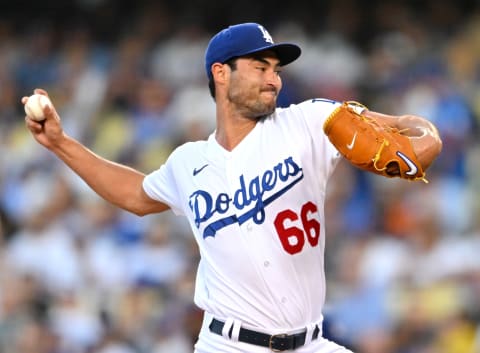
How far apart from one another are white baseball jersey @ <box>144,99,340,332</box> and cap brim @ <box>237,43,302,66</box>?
0.23m

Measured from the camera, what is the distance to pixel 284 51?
4449mm

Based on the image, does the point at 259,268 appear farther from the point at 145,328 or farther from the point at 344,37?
the point at 344,37

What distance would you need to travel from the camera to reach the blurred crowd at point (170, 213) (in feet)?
24.0

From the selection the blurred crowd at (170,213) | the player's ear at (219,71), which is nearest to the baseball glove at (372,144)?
the player's ear at (219,71)

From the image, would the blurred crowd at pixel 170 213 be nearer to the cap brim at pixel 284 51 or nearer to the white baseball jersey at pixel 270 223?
the white baseball jersey at pixel 270 223

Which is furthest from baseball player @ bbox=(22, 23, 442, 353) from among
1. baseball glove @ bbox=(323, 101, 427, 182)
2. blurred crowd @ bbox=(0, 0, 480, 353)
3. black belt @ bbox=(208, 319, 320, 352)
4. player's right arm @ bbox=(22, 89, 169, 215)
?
blurred crowd @ bbox=(0, 0, 480, 353)

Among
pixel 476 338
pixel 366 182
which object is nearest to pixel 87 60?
pixel 366 182

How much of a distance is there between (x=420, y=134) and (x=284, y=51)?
0.77 meters

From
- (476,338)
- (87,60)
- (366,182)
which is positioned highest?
(87,60)

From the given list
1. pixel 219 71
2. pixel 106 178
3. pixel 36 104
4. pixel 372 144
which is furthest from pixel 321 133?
pixel 36 104

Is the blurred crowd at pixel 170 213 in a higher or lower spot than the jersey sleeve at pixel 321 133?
lower

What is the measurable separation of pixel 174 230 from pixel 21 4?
4.39 metres

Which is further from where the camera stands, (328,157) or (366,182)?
(366,182)

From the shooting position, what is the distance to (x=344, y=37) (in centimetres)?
964
